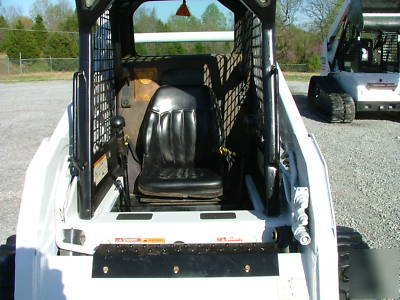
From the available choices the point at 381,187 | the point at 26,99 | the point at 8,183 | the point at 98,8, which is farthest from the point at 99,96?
the point at 26,99

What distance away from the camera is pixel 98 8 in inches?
89.8

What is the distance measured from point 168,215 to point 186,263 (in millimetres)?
443

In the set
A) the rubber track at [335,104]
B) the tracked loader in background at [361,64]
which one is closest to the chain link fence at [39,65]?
the tracked loader in background at [361,64]

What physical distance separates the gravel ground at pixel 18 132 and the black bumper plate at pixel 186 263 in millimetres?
1962

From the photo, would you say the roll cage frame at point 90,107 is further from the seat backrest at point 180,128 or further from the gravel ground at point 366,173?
the gravel ground at point 366,173

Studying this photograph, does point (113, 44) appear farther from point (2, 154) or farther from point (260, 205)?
point (2, 154)

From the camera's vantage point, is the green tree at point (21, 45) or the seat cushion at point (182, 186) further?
the green tree at point (21, 45)

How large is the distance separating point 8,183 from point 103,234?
349cm

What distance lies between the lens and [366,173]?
5582 millimetres

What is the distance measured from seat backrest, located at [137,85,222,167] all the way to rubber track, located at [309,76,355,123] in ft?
19.5

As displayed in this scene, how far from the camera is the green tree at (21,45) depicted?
3116cm

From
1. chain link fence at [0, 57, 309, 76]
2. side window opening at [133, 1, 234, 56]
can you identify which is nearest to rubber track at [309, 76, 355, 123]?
side window opening at [133, 1, 234, 56]

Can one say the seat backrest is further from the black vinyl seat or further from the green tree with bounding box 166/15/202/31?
the green tree with bounding box 166/15/202/31

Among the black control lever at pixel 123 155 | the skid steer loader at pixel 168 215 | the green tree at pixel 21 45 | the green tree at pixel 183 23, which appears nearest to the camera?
the skid steer loader at pixel 168 215
